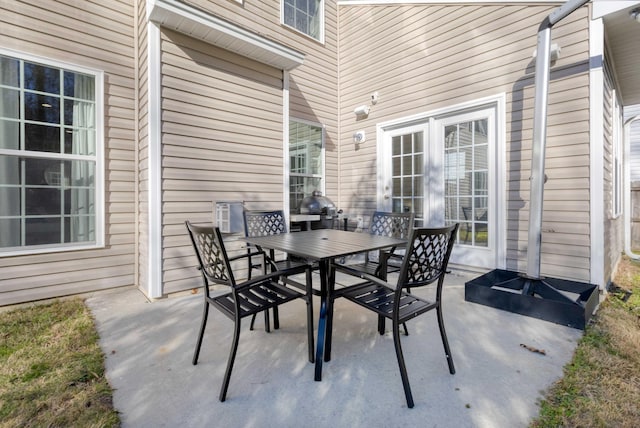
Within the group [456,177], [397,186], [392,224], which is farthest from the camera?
[397,186]

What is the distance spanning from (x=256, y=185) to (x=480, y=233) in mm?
2886

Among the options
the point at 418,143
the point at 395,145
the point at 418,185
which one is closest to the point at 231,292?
the point at 418,185

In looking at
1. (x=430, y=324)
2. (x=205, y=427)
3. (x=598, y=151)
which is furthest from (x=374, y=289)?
(x=598, y=151)

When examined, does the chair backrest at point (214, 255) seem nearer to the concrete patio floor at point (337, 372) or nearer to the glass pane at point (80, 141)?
the concrete patio floor at point (337, 372)

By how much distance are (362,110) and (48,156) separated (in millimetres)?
4101

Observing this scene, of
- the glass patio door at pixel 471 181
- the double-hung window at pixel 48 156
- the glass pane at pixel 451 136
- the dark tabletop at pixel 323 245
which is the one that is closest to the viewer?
the dark tabletop at pixel 323 245

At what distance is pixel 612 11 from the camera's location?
9.52 ft

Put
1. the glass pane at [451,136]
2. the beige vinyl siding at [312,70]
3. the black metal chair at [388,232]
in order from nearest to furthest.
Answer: the black metal chair at [388,232] → the glass pane at [451,136] → the beige vinyl siding at [312,70]

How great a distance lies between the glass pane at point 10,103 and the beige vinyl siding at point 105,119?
1.32 feet

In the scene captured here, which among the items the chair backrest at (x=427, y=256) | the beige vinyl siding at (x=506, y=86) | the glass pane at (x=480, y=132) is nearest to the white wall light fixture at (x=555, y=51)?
the beige vinyl siding at (x=506, y=86)

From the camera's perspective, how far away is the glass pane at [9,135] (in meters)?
2.88

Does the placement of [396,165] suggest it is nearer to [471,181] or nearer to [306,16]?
[471,181]

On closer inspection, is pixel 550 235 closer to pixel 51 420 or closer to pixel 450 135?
pixel 450 135

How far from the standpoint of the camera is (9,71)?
289 cm
